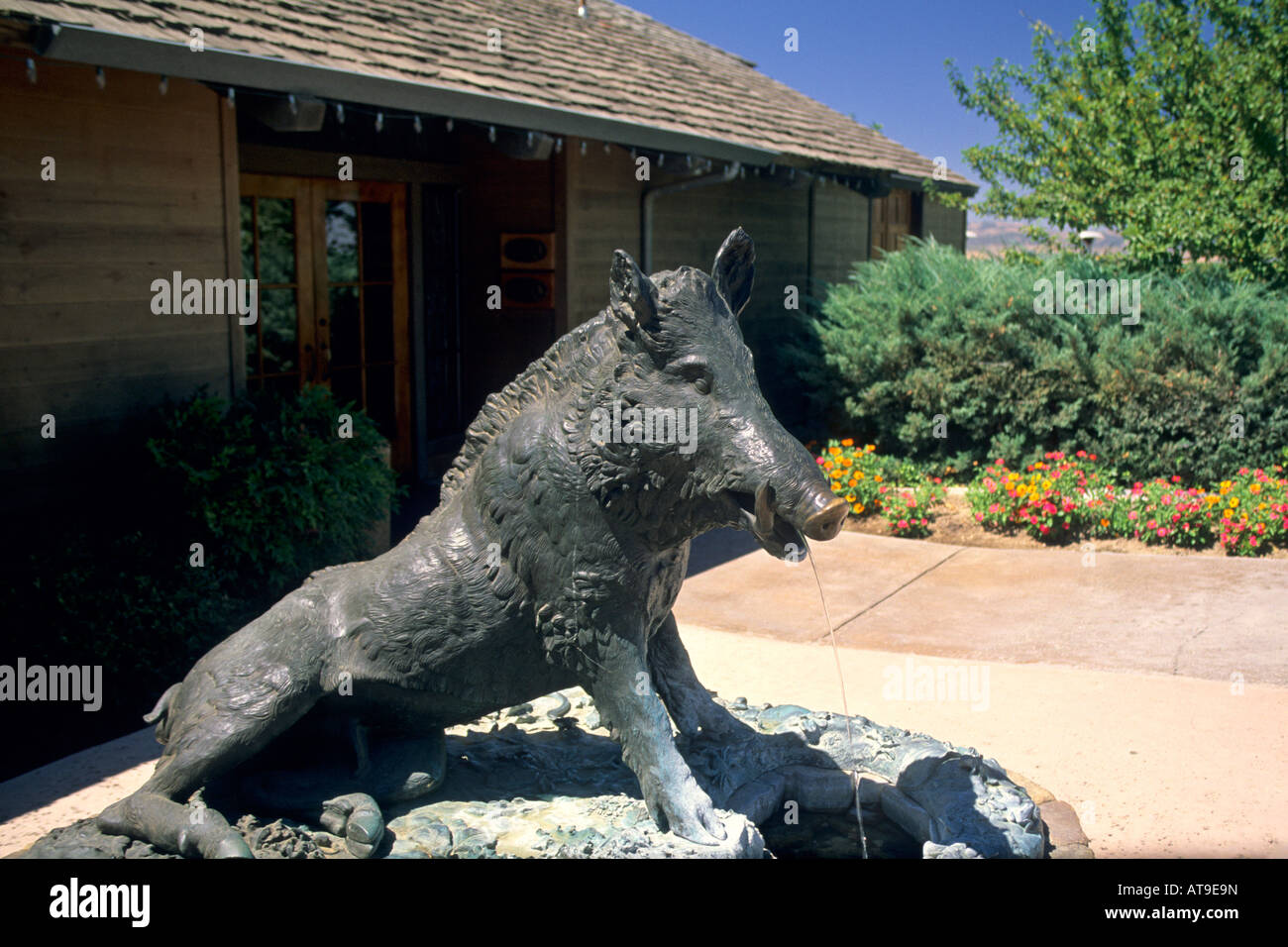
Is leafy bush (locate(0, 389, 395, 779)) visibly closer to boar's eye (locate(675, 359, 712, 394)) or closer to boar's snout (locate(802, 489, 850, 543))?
boar's eye (locate(675, 359, 712, 394))

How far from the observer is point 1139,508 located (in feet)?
29.5

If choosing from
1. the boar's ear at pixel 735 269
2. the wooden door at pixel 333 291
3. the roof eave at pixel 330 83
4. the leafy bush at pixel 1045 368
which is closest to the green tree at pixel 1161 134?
the leafy bush at pixel 1045 368

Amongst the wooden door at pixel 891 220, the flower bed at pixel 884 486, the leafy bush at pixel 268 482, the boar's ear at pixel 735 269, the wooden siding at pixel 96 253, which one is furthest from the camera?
the wooden door at pixel 891 220

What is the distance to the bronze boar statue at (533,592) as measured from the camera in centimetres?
305

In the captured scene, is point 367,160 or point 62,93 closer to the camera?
point 62,93

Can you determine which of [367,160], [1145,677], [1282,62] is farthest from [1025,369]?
[367,160]

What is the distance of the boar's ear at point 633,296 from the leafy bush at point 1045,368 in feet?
24.8

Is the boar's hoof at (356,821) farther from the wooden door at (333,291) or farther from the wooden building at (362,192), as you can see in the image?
the wooden door at (333,291)

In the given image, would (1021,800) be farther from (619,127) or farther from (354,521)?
(619,127)

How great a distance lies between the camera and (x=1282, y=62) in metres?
10.4

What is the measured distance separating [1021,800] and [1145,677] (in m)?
2.54

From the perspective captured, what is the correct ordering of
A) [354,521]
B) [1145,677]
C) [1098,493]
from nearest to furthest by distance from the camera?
1. [1145,677]
2. [354,521]
3. [1098,493]

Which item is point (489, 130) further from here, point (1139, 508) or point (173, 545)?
point (1139, 508)

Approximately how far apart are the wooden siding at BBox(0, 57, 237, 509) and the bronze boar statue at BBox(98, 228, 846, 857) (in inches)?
131
